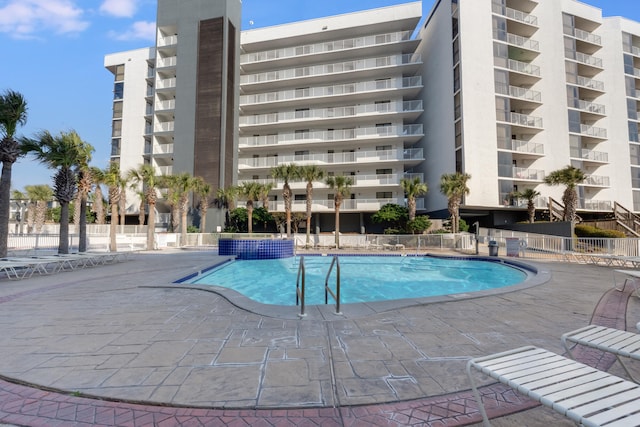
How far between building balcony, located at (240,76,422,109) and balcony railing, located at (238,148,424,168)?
6.38m

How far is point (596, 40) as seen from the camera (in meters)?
29.8

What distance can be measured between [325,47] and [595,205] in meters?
32.0

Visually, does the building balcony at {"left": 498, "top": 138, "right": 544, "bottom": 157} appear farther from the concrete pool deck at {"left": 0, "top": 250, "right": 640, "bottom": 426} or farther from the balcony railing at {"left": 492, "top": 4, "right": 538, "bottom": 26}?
the concrete pool deck at {"left": 0, "top": 250, "right": 640, "bottom": 426}

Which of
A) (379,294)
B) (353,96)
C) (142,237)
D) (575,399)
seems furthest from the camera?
(353,96)

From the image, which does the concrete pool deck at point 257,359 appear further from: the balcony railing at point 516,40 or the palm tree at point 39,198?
the palm tree at point 39,198

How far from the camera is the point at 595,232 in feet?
62.8

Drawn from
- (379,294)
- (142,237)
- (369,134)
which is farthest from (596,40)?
(142,237)

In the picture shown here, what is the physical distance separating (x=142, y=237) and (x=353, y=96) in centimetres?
2507

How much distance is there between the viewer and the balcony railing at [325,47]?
3139 cm

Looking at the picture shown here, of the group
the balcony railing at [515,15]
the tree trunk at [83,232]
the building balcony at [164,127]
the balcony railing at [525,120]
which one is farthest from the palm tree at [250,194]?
the balcony railing at [515,15]

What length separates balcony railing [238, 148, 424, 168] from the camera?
30.2 meters

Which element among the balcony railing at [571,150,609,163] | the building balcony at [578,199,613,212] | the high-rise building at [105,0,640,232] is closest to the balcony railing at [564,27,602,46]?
the high-rise building at [105,0,640,232]

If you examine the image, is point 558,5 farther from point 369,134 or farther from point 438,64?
point 369,134

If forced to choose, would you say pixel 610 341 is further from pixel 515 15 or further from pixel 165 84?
pixel 165 84
